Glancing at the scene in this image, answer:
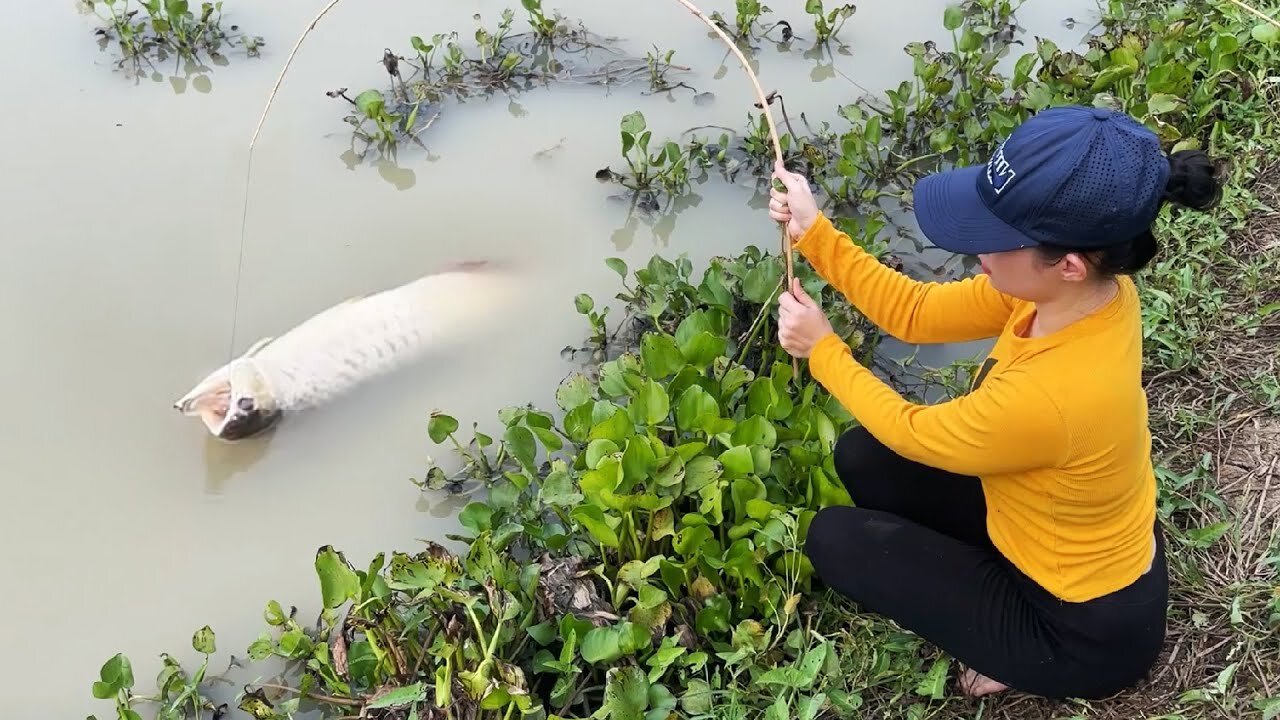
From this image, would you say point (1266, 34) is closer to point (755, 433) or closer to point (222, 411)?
point (755, 433)

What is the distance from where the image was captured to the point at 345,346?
252 cm

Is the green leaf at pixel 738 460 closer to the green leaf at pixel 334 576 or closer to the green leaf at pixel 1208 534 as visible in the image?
the green leaf at pixel 334 576

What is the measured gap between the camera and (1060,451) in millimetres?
1324

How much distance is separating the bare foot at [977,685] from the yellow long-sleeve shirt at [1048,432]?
0.29 metres

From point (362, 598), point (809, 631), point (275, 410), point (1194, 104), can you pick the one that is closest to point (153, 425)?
point (275, 410)

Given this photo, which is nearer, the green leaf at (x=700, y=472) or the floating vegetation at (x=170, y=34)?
the green leaf at (x=700, y=472)

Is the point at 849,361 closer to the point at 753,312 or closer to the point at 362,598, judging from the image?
the point at 753,312

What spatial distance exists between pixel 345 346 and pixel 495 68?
1.21m

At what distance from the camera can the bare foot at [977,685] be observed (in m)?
1.71

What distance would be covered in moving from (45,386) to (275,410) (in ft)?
2.08

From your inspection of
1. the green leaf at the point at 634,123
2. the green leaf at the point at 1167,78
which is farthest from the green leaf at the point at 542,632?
the green leaf at the point at 1167,78

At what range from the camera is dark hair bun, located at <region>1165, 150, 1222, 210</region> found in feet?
3.96

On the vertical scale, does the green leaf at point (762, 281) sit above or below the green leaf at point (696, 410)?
above

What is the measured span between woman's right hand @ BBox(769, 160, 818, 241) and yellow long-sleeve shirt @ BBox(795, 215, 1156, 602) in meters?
0.27
